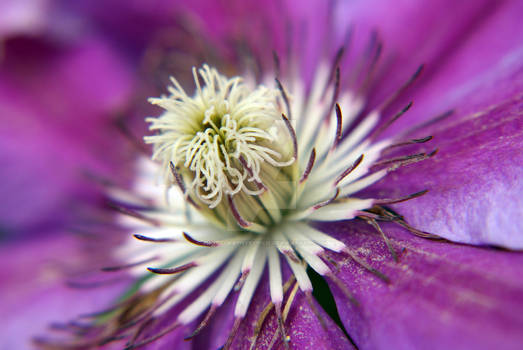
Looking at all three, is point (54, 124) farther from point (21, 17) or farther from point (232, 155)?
point (232, 155)

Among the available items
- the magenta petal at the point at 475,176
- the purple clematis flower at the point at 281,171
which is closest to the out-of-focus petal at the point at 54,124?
the purple clematis flower at the point at 281,171

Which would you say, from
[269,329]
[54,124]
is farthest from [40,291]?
[269,329]

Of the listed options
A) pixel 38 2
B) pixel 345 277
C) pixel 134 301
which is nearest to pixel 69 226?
pixel 134 301

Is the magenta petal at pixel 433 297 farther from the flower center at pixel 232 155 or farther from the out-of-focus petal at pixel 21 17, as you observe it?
the out-of-focus petal at pixel 21 17

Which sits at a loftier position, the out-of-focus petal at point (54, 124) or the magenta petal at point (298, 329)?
the out-of-focus petal at point (54, 124)

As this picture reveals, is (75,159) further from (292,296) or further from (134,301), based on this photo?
(292,296)

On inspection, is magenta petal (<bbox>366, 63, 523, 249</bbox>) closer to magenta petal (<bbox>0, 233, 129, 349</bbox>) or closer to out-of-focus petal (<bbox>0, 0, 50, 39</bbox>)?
magenta petal (<bbox>0, 233, 129, 349</bbox>)

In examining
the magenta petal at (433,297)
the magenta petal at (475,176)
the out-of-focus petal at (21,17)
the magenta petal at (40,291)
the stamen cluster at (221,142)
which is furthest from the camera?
the out-of-focus petal at (21,17)

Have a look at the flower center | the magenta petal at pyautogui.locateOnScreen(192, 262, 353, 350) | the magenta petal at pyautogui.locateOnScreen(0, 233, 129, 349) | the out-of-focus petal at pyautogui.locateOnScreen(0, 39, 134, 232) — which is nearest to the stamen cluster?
the flower center
